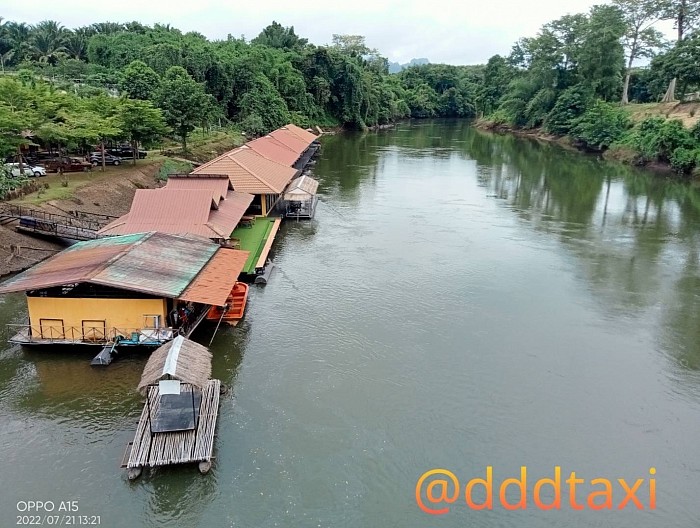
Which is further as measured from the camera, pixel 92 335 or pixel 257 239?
pixel 257 239

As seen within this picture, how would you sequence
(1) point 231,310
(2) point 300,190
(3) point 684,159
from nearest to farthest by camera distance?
(1) point 231,310, (2) point 300,190, (3) point 684,159

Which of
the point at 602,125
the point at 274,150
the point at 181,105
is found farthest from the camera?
the point at 602,125

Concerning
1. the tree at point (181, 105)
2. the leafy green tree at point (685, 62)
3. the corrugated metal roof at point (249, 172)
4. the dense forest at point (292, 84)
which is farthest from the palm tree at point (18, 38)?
the leafy green tree at point (685, 62)

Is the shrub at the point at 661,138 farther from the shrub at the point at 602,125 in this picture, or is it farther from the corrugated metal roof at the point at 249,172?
the corrugated metal roof at the point at 249,172

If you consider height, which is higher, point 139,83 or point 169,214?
point 139,83

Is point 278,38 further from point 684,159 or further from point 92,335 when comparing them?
point 92,335
